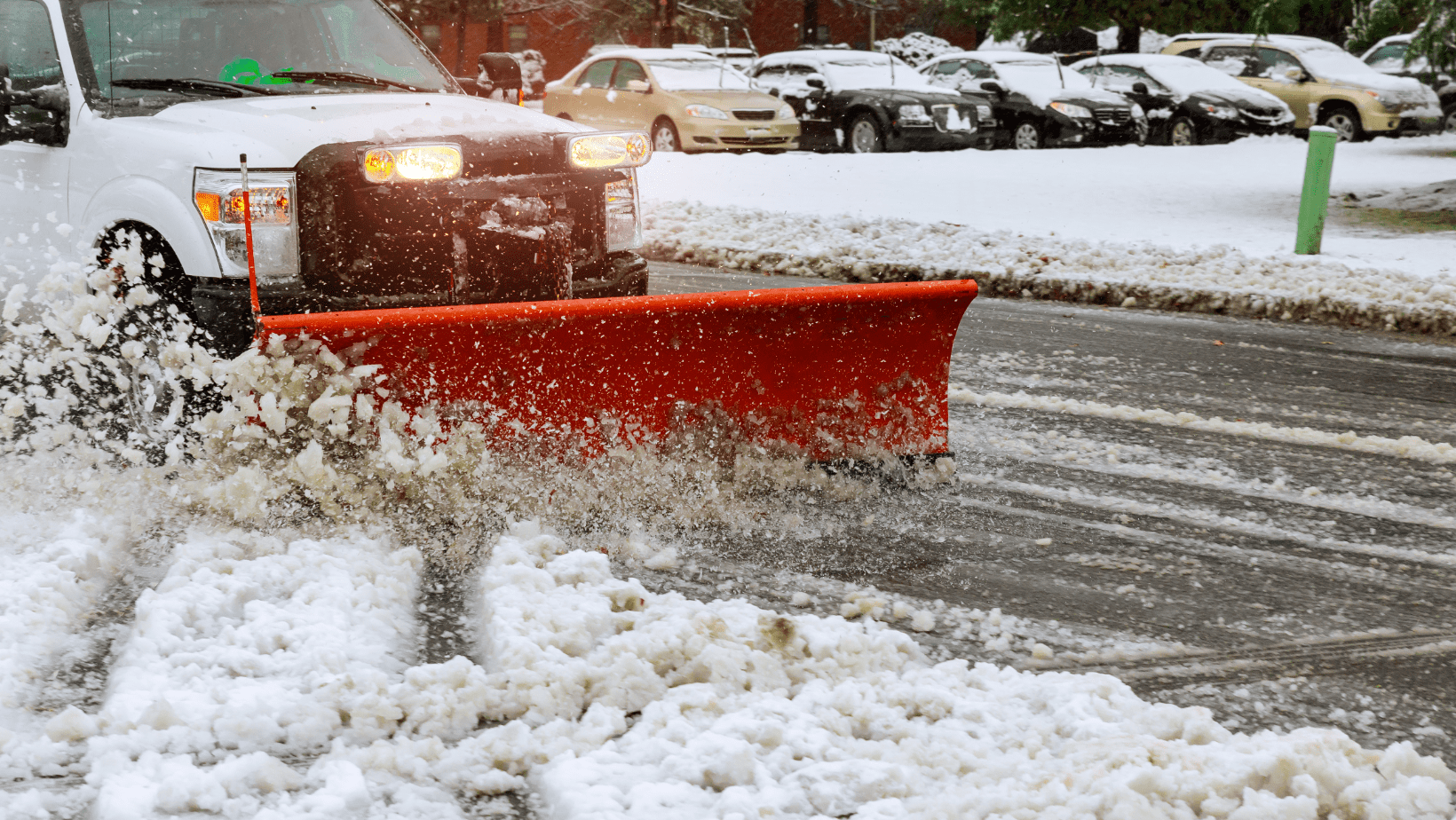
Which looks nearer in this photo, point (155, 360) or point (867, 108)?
point (155, 360)

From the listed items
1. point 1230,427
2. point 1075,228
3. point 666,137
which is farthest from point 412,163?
point 666,137

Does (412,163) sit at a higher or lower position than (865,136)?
higher

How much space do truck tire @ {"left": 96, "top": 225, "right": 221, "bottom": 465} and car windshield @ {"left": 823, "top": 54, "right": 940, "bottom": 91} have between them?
15427mm

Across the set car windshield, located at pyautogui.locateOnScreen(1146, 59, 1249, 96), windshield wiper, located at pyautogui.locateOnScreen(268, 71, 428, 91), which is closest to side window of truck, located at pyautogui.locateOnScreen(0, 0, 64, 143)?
windshield wiper, located at pyautogui.locateOnScreen(268, 71, 428, 91)

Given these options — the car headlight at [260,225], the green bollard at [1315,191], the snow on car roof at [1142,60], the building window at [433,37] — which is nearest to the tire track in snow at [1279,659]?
the car headlight at [260,225]

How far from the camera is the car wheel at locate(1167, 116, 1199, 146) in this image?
20734 mm

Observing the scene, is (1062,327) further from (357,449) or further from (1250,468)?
(357,449)

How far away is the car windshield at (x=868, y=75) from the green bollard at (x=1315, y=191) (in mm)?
9773

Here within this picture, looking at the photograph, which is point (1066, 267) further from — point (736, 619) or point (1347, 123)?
point (1347, 123)

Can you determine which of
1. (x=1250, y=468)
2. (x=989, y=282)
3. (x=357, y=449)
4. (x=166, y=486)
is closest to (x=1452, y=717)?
(x=1250, y=468)

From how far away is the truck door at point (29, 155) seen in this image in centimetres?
524

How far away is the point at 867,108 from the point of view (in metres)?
19.0

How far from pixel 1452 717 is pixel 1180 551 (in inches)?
45.0

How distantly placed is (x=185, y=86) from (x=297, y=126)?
2.81 ft
